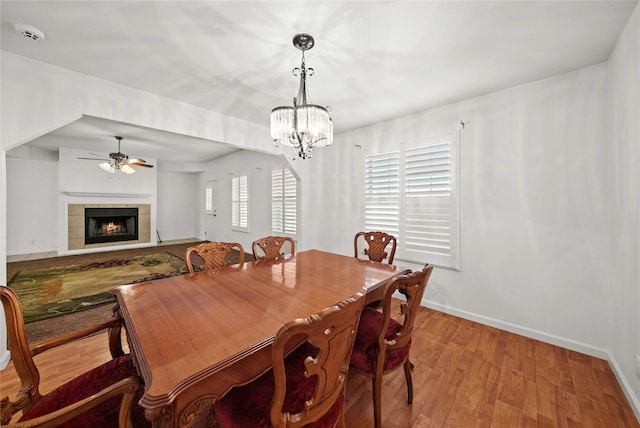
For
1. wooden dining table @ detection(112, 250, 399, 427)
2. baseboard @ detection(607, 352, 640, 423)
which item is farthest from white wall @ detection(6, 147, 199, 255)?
baseboard @ detection(607, 352, 640, 423)

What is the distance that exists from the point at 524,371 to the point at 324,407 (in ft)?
6.33

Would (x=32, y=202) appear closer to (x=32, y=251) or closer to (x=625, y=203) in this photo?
(x=32, y=251)

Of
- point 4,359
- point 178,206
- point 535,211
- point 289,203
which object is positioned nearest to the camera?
point 4,359

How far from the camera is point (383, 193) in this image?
11.4ft

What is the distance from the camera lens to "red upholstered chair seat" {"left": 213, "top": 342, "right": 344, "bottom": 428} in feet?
3.22

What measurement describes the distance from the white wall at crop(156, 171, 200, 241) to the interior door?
0.84 metres

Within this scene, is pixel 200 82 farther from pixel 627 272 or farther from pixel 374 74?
pixel 627 272

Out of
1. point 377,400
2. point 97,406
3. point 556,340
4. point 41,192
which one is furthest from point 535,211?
point 41,192

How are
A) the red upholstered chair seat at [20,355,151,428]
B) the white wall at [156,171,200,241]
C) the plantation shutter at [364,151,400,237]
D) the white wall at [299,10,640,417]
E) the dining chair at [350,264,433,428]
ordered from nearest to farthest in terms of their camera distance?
the red upholstered chair seat at [20,355,151,428], the dining chair at [350,264,433,428], the white wall at [299,10,640,417], the plantation shutter at [364,151,400,237], the white wall at [156,171,200,241]

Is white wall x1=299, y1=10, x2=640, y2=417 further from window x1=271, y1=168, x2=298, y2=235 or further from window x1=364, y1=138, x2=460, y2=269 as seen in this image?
window x1=271, y1=168, x2=298, y2=235

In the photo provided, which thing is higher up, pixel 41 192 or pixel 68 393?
pixel 41 192

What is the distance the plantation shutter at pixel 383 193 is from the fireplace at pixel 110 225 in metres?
7.05

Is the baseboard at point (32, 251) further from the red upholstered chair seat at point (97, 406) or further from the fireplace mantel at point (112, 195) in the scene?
the red upholstered chair seat at point (97, 406)

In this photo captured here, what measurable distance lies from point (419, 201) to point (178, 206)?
324 inches
